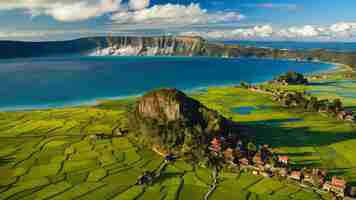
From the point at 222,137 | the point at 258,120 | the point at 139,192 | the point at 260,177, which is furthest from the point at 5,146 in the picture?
the point at 258,120

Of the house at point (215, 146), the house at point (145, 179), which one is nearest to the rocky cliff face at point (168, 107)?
the house at point (215, 146)

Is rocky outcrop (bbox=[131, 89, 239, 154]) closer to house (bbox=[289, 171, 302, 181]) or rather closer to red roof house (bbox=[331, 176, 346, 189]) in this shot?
house (bbox=[289, 171, 302, 181])

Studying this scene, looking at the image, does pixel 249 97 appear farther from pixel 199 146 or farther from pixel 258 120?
pixel 199 146

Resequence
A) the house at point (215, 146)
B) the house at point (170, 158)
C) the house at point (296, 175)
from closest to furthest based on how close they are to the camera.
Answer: the house at point (296, 175)
the house at point (170, 158)
the house at point (215, 146)

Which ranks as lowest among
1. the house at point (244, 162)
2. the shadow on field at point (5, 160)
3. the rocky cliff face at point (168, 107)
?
the shadow on field at point (5, 160)

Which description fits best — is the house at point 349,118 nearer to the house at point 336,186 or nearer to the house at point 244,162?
the house at point 244,162

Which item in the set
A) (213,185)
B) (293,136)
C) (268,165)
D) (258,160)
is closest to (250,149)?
(258,160)

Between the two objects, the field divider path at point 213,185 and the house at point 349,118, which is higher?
the house at point 349,118
